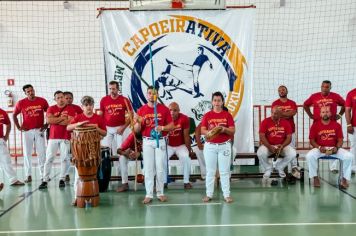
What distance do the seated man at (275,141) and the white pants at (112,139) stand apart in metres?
2.57

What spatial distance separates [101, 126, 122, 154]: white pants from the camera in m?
8.27

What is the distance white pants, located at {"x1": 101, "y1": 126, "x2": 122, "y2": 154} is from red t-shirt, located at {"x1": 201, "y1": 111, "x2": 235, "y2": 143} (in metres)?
2.08

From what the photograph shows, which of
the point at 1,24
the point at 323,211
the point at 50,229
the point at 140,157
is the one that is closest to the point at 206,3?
the point at 140,157

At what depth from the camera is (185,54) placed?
28.0 feet

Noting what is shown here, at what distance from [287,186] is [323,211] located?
1822mm

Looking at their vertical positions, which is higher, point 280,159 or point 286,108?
point 286,108

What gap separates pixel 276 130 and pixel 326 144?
0.89 m

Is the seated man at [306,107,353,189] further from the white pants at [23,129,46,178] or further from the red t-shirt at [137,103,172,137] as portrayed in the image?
the white pants at [23,129,46,178]

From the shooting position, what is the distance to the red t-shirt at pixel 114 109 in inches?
324

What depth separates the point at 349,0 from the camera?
1287cm

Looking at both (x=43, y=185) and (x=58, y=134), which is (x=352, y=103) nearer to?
(x=58, y=134)

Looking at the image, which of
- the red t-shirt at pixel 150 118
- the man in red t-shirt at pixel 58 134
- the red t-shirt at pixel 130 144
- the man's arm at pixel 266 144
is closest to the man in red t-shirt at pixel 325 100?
the man's arm at pixel 266 144

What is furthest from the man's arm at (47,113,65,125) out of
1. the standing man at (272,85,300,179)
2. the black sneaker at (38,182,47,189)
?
the standing man at (272,85,300,179)

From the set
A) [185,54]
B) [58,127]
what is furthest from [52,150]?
[185,54]
